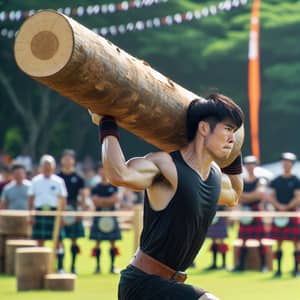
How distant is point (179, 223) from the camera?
17.2 feet

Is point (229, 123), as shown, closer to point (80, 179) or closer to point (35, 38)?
point (35, 38)

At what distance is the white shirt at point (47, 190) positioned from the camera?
12.4 metres

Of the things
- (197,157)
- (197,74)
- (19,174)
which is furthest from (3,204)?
(197,74)

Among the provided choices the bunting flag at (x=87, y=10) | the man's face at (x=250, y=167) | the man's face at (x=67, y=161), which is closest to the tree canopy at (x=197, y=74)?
the bunting flag at (x=87, y=10)

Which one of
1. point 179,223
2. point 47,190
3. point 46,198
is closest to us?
point 179,223

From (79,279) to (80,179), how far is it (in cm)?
116

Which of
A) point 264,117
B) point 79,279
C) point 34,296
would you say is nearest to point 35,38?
point 34,296

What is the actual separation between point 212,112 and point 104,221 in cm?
811

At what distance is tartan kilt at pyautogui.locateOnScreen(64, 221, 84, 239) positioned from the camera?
43.3ft

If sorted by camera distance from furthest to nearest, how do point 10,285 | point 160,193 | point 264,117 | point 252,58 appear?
point 264,117 → point 252,58 → point 10,285 → point 160,193

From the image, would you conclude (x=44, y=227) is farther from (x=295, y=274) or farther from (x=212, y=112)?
(x=212, y=112)

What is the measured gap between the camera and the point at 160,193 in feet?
17.2

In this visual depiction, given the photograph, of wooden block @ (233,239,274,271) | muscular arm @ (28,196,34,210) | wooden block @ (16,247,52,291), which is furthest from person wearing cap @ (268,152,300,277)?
wooden block @ (16,247,52,291)

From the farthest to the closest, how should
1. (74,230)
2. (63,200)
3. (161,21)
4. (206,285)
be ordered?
(161,21) → (74,230) → (63,200) → (206,285)
